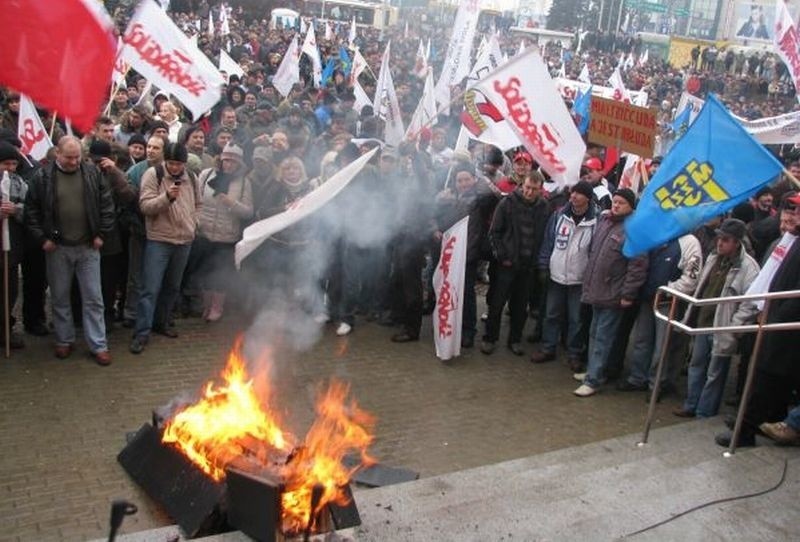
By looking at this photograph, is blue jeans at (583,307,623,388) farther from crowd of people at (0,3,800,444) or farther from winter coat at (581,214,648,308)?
winter coat at (581,214,648,308)

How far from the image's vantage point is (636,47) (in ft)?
150

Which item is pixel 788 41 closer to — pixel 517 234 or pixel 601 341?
pixel 517 234

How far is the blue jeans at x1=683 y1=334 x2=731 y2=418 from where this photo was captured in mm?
6927

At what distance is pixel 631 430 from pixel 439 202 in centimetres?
327

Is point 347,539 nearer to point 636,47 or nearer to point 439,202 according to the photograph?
point 439,202

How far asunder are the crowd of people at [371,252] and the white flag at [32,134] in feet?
0.40

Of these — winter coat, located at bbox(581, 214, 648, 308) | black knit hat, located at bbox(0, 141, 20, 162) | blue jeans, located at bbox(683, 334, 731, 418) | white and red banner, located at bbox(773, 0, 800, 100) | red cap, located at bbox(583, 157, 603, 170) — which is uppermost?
white and red banner, located at bbox(773, 0, 800, 100)

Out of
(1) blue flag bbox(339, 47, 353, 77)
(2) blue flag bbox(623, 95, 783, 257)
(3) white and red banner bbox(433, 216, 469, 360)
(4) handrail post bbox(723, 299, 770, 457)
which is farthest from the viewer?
(1) blue flag bbox(339, 47, 353, 77)

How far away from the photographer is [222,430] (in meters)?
5.21

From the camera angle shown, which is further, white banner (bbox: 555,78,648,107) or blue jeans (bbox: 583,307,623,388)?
white banner (bbox: 555,78,648,107)

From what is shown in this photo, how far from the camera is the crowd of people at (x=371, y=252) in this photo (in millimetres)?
6910

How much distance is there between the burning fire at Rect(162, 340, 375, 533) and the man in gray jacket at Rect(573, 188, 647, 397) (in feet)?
8.75

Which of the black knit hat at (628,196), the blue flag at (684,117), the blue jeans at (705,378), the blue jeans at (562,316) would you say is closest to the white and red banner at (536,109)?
the black knit hat at (628,196)

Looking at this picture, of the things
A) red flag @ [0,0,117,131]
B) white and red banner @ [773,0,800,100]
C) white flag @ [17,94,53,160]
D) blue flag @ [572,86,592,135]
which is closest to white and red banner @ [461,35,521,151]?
blue flag @ [572,86,592,135]
